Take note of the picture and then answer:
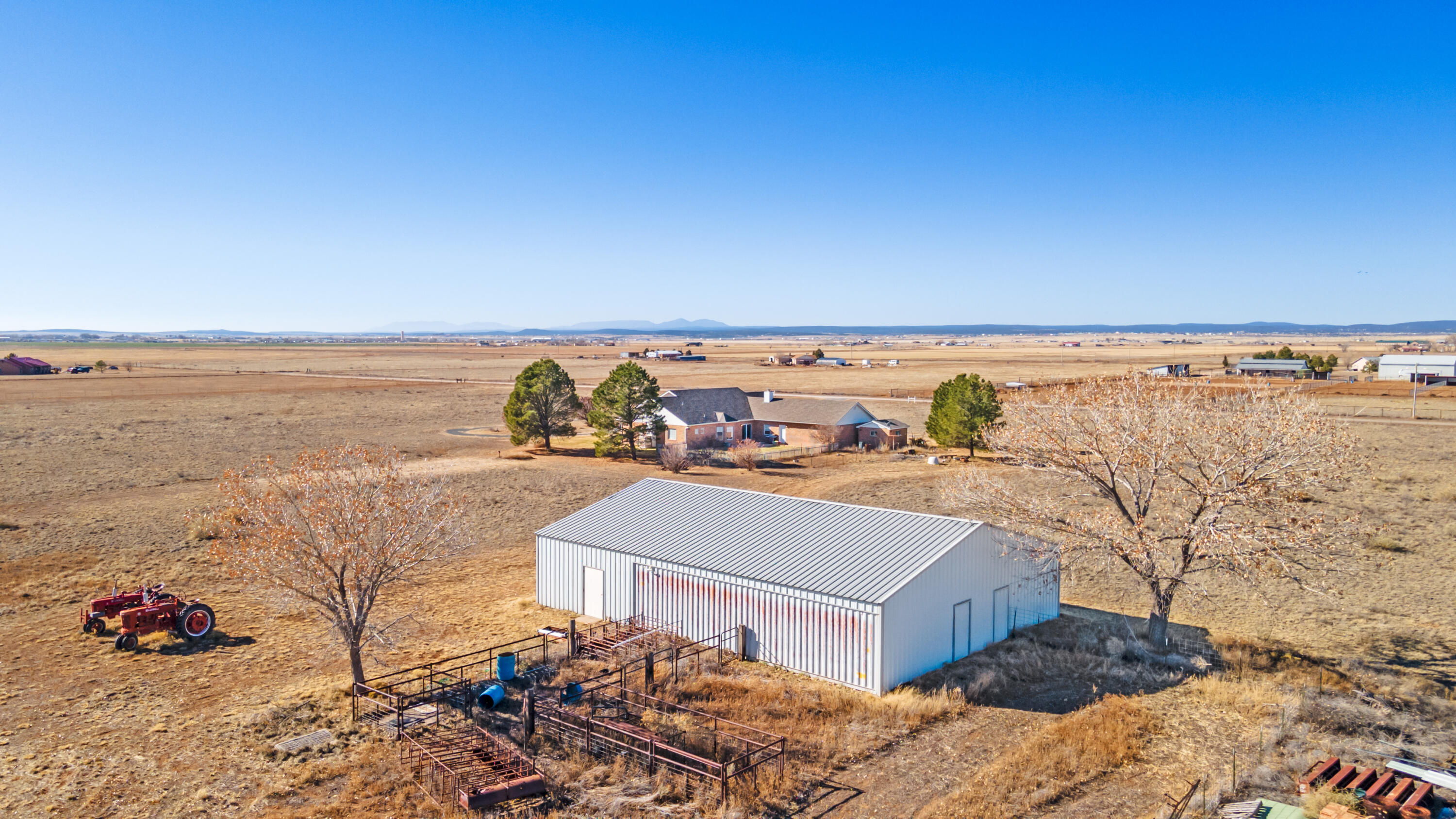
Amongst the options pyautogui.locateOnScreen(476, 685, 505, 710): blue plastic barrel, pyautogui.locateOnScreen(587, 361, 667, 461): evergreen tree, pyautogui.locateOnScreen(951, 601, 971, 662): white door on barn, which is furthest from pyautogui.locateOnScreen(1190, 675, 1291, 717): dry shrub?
pyautogui.locateOnScreen(587, 361, 667, 461): evergreen tree

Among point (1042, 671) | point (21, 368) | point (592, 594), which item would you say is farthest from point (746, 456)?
point (21, 368)

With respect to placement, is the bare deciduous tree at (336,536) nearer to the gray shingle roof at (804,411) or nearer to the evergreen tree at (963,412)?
the evergreen tree at (963,412)

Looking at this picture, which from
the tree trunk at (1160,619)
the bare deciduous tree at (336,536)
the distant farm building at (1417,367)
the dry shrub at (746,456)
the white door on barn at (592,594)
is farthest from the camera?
the distant farm building at (1417,367)

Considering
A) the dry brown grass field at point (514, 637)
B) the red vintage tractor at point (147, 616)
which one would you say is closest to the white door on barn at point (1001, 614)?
the dry brown grass field at point (514, 637)

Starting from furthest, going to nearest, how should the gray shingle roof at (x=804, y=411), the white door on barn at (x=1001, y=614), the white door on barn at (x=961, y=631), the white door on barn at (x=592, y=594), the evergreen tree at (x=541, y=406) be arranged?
the gray shingle roof at (x=804, y=411) → the evergreen tree at (x=541, y=406) → the white door on barn at (x=592, y=594) → the white door on barn at (x=1001, y=614) → the white door on barn at (x=961, y=631)

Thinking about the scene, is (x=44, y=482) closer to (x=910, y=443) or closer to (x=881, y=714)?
(x=881, y=714)

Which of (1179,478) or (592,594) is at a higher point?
(1179,478)

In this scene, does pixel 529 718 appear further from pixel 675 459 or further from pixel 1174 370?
pixel 1174 370
